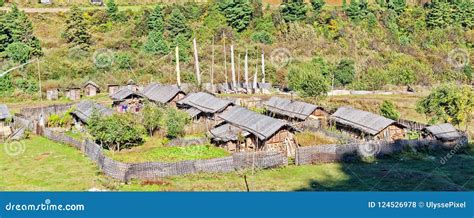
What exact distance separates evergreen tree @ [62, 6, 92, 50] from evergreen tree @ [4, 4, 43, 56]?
4396 millimetres

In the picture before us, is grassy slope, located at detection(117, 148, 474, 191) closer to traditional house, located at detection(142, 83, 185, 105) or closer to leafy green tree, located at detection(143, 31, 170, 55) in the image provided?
traditional house, located at detection(142, 83, 185, 105)

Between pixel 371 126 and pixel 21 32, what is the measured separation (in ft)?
162

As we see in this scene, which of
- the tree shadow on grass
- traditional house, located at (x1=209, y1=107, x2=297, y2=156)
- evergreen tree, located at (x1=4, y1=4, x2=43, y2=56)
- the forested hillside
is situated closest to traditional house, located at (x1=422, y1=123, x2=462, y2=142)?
the tree shadow on grass

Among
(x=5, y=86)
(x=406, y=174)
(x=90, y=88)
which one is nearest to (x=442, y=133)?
(x=406, y=174)

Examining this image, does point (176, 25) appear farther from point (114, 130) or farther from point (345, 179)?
point (345, 179)

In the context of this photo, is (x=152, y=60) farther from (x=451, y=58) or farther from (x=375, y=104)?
(x=451, y=58)

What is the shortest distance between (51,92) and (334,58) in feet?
118

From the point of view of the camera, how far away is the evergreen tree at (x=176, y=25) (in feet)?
241

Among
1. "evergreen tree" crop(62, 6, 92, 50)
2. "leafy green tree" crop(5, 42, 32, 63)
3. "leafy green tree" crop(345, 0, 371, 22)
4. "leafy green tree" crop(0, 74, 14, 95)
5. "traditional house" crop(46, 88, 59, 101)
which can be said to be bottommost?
"traditional house" crop(46, 88, 59, 101)

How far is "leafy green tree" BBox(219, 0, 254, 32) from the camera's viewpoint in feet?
254

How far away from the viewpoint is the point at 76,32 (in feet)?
230

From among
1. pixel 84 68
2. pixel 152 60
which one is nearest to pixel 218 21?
pixel 152 60

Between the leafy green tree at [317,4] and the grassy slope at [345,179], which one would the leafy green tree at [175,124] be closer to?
the grassy slope at [345,179]

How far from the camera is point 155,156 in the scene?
30438mm
